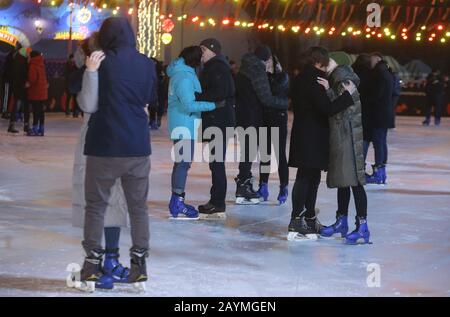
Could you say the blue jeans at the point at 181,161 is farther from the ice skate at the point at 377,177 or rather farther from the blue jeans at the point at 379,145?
the blue jeans at the point at 379,145

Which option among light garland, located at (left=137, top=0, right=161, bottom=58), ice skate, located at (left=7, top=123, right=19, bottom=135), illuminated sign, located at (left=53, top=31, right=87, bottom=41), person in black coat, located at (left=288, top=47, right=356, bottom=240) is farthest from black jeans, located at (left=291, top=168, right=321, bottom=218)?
illuminated sign, located at (left=53, top=31, right=87, bottom=41)

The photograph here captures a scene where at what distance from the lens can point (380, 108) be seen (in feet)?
39.7

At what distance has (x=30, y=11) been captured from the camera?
97.7 feet

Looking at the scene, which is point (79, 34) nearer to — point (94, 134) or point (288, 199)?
point (288, 199)

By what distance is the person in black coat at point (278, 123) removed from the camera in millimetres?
9922

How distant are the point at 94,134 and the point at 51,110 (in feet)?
72.8

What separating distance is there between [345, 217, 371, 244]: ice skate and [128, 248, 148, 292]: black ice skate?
89.0 inches

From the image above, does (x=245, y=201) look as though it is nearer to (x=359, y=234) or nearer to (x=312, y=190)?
(x=312, y=190)

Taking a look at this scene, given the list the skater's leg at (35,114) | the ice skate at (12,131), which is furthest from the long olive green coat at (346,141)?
the ice skate at (12,131)

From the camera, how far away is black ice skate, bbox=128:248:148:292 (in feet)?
20.0

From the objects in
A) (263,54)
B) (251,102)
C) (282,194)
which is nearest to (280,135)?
(251,102)

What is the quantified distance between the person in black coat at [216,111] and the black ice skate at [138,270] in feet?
9.01
